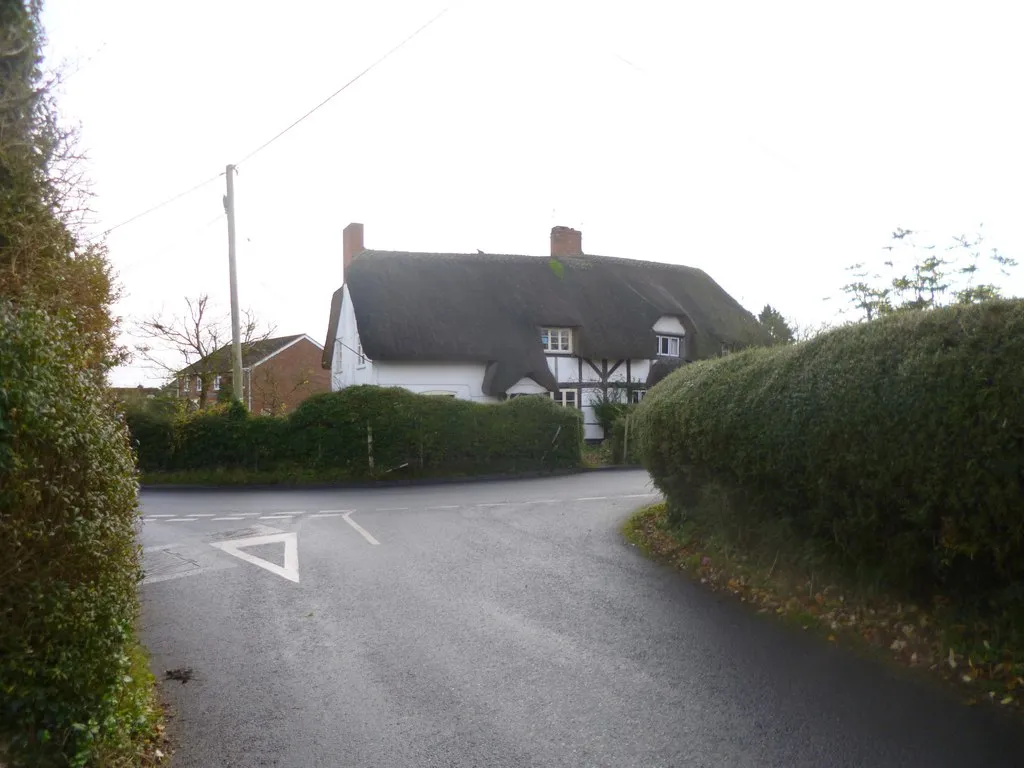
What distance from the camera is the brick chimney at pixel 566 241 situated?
4156 cm

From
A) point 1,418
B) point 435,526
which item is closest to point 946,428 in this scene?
point 1,418

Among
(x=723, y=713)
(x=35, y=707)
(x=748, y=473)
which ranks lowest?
(x=723, y=713)

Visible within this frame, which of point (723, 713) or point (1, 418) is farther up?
point (1, 418)

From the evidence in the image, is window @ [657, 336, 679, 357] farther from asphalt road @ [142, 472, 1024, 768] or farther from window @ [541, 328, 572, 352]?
asphalt road @ [142, 472, 1024, 768]

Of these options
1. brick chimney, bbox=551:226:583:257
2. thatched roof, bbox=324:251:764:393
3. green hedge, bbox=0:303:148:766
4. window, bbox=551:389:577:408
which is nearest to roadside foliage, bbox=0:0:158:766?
green hedge, bbox=0:303:148:766

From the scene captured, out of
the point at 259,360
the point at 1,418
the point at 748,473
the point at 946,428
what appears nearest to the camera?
the point at 1,418

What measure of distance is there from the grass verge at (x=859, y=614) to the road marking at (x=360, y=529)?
Result: 13.1ft

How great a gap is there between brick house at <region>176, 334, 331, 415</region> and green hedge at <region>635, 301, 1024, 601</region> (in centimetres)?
2293

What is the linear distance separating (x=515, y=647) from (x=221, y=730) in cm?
225

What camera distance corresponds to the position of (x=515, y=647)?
6.53m

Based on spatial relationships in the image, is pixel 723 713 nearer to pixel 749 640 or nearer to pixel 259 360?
pixel 749 640

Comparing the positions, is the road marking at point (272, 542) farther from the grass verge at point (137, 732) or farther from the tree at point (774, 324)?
the tree at point (774, 324)

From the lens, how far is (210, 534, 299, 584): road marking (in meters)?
9.67

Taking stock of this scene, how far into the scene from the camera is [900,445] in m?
5.83
